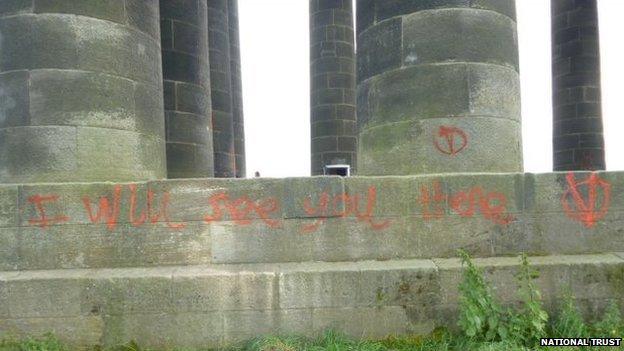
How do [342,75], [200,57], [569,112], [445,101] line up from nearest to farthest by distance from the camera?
1. [445,101]
2. [200,57]
3. [569,112]
4. [342,75]

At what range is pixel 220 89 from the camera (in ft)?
47.9

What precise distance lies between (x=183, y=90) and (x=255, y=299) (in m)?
6.05

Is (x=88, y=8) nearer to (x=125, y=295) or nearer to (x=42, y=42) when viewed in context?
(x=42, y=42)

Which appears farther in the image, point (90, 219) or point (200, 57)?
point (200, 57)

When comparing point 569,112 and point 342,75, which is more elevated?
point 342,75

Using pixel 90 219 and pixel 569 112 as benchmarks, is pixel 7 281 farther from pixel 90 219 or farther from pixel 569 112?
pixel 569 112

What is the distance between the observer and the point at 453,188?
15.9 ft

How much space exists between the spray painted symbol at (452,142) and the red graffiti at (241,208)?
6.57 ft

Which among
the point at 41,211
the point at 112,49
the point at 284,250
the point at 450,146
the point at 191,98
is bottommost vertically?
the point at 284,250

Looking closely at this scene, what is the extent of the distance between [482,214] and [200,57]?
7130mm

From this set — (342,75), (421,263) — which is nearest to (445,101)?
(421,263)

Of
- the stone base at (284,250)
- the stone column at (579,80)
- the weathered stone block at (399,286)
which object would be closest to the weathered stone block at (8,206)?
the stone base at (284,250)

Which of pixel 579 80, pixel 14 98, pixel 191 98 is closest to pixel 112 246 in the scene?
pixel 14 98

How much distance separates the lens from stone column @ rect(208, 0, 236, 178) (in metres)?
14.4
